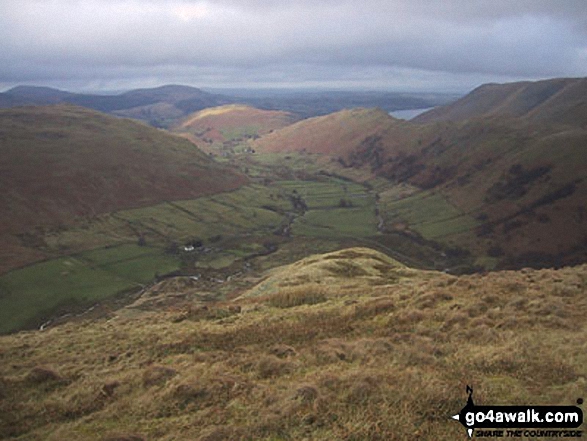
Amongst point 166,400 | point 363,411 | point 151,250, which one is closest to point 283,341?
point 166,400

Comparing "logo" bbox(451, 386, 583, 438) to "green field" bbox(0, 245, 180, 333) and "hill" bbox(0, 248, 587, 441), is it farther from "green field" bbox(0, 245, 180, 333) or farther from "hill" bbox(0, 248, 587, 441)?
"green field" bbox(0, 245, 180, 333)

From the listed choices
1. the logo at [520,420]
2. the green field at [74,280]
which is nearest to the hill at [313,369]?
the logo at [520,420]

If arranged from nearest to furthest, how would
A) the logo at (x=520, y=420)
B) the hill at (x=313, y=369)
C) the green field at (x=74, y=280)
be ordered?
the logo at (x=520, y=420), the hill at (x=313, y=369), the green field at (x=74, y=280)

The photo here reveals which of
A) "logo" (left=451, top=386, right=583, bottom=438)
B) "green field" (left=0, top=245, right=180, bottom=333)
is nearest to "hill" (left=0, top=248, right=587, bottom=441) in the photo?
"logo" (left=451, top=386, right=583, bottom=438)

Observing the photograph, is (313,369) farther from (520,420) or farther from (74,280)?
(74,280)

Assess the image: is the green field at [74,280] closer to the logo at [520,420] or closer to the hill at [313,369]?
the hill at [313,369]

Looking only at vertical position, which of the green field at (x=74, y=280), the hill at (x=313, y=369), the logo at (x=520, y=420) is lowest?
the green field at (x=74, y=280)
